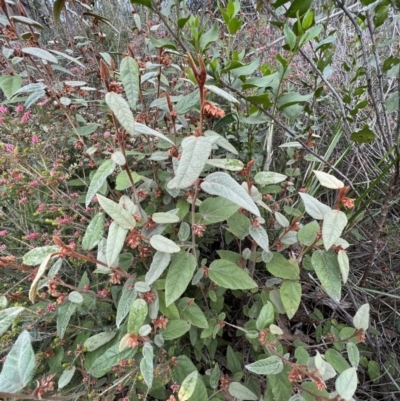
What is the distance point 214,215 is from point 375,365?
74 cm

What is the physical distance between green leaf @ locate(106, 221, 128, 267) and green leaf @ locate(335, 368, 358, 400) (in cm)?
45

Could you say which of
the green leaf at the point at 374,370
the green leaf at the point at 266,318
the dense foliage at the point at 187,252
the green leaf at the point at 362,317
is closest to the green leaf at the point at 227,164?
the dense foliage at the point at 187,252

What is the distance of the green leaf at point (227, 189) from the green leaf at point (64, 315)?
425 millimetres

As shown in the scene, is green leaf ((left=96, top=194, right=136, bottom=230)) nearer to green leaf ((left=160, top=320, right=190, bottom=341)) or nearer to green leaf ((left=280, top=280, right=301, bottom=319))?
green leaf ((left=160, top=320, right=190, bottom=341))

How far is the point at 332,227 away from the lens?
587mm

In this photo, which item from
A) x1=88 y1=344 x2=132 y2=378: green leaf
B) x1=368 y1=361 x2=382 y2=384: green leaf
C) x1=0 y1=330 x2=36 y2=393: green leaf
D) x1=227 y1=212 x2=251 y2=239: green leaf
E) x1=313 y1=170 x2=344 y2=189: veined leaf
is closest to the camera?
x1=0 y1=330 x2=36 y2=393: green leaf

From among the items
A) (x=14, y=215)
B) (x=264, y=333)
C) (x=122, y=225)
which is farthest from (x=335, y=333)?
(x=14, y=215)

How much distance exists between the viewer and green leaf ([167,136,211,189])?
0.50 m

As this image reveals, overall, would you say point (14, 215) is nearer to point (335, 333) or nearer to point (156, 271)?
point (156, 271)

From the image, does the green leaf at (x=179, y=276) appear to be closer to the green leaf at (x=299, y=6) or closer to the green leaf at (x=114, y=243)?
the green leaf at (x=114, y=243)

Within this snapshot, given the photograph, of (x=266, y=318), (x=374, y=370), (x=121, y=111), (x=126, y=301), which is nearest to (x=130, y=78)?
(x=121, y=111)

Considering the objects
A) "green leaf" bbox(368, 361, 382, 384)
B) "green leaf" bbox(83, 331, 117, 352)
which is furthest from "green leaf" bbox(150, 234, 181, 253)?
"green leaf" bbox(368, 361, 382, 384)

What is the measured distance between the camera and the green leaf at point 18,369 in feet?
1.61

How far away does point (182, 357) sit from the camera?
80 cm
